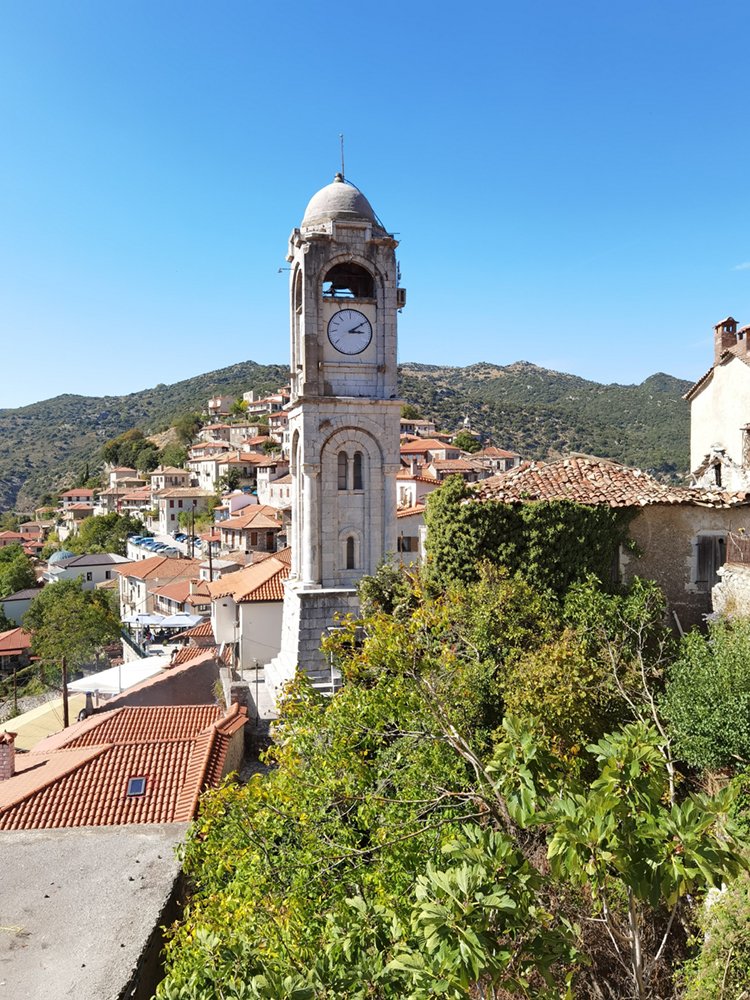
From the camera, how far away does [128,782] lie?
516 inches

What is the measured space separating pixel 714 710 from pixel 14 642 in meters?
54.2

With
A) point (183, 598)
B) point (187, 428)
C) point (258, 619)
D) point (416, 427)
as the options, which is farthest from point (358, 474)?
point (187, 428)

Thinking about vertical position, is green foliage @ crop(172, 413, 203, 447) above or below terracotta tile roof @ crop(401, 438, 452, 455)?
above

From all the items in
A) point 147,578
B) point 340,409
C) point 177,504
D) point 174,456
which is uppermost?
point 174,456

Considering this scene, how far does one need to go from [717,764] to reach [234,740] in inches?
414

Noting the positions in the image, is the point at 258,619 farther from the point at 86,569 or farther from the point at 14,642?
the point at 86,569

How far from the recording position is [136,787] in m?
12.9

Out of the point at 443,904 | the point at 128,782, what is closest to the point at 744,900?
the point at 443,904

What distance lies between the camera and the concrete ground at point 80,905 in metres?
7.70

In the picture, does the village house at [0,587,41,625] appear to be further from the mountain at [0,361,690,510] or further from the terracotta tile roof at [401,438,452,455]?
the mountain at [0,361,690,510]

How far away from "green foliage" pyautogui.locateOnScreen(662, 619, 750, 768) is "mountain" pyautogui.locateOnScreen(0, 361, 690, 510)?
191 ft

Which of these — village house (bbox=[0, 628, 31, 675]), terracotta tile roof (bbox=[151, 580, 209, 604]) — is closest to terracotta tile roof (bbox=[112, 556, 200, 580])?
terracotta tile roof (bbox=[151, 580, 209, 604])

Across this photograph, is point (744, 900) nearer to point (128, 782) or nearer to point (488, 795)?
point (488, 795)

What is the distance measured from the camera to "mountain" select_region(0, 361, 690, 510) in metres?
93.9
